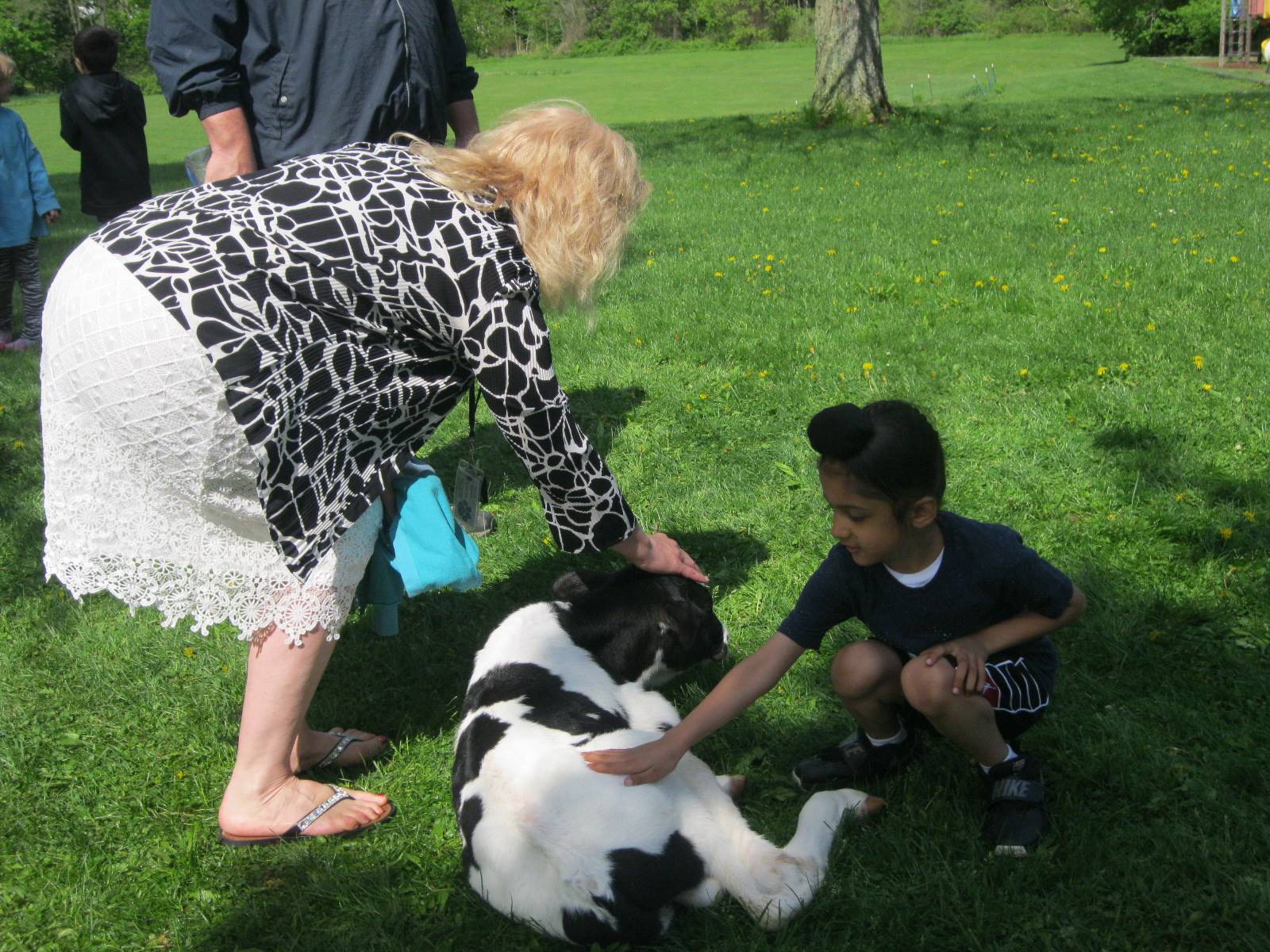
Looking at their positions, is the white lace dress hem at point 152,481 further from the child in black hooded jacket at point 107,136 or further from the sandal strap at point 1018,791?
the child in black hooded jacket at point 107,136

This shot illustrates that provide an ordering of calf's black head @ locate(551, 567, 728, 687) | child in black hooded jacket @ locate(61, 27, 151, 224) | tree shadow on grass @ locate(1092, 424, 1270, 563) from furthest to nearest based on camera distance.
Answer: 1. child in black hooded jacket @ locate(61, 27, 151, 224)
2. tree shadow on grass @ locate(1092, 424, 1270, 563)
3. calf's black head @ locate(551, 567, 728, 687)

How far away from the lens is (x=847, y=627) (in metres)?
3.78

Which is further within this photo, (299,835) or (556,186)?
(299,835)

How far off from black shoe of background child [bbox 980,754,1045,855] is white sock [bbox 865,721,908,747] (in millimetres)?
255

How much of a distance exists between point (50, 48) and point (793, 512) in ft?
161

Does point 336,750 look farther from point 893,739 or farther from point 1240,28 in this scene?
point 1240,28

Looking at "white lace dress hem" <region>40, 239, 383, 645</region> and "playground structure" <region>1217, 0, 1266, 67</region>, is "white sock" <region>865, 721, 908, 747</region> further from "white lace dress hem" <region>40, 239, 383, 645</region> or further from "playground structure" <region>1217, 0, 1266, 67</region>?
"playground structure" <region>1217, 0, 1266, 67</region>

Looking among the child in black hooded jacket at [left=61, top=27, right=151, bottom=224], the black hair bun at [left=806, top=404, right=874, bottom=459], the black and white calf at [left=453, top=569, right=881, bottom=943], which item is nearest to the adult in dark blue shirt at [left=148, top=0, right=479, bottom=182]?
the black and white calf at [left=453, top=569, right=881, bottom=943]

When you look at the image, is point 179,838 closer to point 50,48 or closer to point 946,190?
point 946,190

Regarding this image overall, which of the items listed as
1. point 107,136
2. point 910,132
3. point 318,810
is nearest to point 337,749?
point 318,810

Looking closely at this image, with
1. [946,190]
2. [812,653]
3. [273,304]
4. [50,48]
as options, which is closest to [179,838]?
[273,304]

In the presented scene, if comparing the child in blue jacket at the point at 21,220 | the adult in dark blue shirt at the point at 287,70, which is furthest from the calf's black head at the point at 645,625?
the child in blue jacket at the point at 21,220

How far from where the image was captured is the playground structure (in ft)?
84.8

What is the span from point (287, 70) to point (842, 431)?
231 cm
